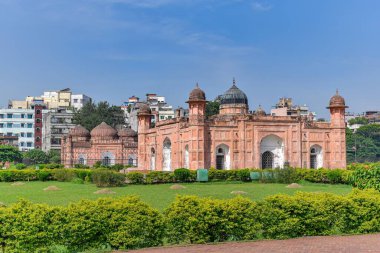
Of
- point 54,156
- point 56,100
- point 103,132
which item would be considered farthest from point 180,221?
point 56,100

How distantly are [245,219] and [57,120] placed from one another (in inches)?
2534

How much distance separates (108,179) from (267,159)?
49.7ft

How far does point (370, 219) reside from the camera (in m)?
11.7

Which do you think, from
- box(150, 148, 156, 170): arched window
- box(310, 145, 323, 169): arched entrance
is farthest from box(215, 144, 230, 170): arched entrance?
box(150, 148, 156, 170): arched window

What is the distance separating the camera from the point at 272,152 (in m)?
37.2

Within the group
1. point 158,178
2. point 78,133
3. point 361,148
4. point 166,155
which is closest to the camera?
point 158,178

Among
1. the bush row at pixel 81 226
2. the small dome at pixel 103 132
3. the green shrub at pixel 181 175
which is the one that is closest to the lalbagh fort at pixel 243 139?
the green shrub at pixel 181 175

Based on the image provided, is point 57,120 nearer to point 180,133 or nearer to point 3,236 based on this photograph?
point 180,133

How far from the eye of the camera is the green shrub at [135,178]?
27.6 metres

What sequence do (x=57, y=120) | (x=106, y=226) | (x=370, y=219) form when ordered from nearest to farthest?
1. (x=106, y=226)
2. (x=370, y=219)
3. (x=57, y=120)

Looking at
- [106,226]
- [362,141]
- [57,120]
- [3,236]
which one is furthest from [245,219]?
[362,141]

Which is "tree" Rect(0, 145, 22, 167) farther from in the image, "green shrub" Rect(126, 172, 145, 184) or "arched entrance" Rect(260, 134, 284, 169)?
"green shrub" Rect(126, 172, 145, 184)

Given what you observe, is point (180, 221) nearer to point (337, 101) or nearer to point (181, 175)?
point (181, 175)

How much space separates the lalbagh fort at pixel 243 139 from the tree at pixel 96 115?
25.3m
